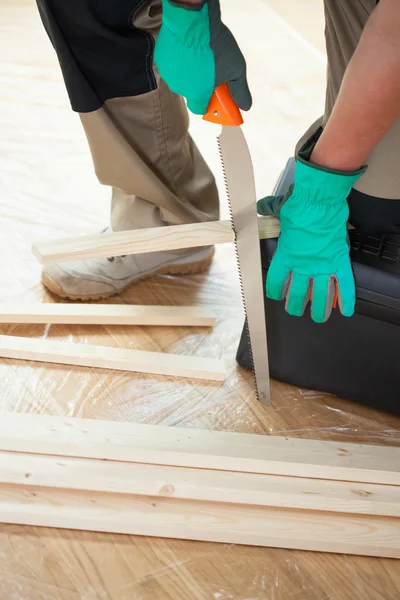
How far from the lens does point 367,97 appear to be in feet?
3.04

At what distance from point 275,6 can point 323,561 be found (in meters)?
2.70

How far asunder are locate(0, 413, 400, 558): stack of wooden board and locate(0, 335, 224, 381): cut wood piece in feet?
0.74

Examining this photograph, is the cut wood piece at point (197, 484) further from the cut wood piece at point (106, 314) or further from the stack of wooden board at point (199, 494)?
the cut wood piece at point (106, 314)

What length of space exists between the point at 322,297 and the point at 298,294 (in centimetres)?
4

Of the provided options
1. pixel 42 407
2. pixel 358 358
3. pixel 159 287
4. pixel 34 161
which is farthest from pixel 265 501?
pixel 34 161

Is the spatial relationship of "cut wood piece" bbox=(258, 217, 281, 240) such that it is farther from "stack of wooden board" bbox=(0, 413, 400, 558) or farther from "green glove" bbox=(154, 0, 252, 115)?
"stack of wooden board" bbox=(0, 413, 400, 558)

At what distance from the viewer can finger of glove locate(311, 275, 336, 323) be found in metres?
1.13

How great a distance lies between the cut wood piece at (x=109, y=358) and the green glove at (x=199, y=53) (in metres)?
0.56

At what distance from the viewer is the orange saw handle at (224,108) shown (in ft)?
3.29

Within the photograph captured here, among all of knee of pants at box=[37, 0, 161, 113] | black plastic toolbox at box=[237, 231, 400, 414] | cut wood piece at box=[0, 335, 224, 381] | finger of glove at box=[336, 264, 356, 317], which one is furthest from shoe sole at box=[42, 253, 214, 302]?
finger of glove at box=[336, 264, 356, 317]

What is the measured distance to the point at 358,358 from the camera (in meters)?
1.24

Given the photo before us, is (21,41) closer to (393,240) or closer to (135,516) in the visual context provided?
(393,240)

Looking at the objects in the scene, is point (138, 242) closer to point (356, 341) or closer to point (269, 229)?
point (269, 229)

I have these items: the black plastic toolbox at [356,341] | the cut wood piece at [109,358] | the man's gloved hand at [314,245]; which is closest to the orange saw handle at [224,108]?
the man's gloved hand at [314,245]
